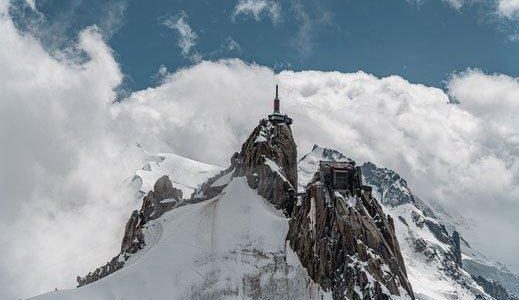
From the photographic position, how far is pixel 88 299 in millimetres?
199375

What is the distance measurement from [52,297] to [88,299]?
32.2 ft

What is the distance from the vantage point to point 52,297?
197m
